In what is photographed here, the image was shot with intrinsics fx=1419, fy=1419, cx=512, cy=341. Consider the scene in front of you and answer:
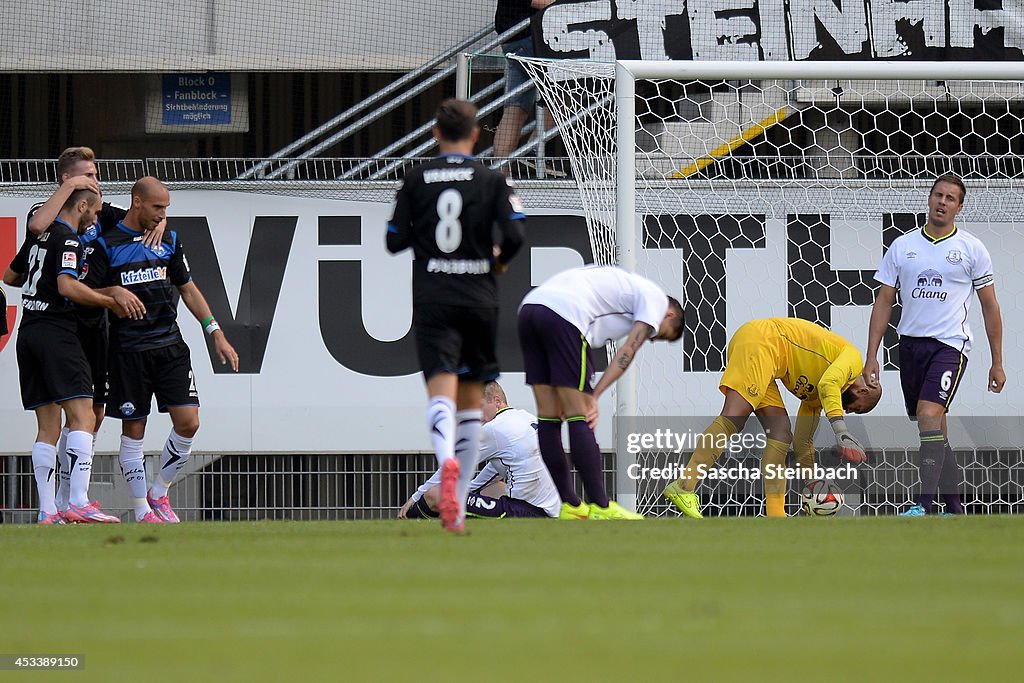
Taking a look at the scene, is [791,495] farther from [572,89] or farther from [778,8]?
[778,8]

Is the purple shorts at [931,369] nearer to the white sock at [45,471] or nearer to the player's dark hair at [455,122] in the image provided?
the player's dark hair at [455,122]

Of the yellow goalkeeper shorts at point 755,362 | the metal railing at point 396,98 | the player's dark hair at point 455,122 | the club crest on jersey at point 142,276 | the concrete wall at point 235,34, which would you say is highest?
the concrete wall at point 235,34

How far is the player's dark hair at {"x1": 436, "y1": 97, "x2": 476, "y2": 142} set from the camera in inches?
225

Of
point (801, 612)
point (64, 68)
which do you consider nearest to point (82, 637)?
point (801, 612)

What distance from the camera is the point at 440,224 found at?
5.65 m

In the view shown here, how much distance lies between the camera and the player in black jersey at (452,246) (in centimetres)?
561

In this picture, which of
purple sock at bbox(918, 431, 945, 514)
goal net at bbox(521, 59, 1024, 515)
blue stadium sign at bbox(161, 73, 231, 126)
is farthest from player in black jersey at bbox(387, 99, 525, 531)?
blue stadium sign at bbox(161, 73, 231, 126)

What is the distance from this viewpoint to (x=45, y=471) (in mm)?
7781

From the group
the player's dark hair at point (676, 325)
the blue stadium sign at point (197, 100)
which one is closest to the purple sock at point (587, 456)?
the player's dark hair at point (676, 325)

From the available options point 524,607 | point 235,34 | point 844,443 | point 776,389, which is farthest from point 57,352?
point 235,34

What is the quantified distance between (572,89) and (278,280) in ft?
7.97

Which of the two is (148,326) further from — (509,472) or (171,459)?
(509,472)

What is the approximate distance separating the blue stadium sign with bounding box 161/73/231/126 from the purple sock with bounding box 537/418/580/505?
307 inches

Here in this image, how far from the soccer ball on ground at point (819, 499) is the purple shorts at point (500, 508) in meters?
1.71
